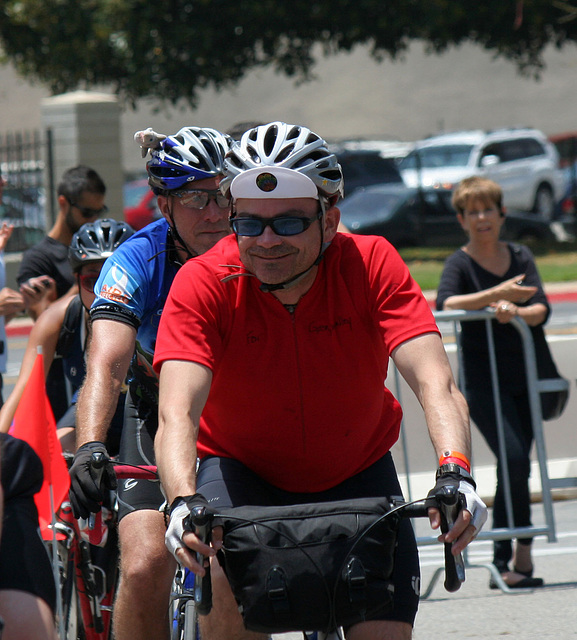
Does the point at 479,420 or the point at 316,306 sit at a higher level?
the point at 316,306

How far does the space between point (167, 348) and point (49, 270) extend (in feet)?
14.8

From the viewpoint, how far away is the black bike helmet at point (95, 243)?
497 centimetres

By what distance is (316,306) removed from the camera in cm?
320

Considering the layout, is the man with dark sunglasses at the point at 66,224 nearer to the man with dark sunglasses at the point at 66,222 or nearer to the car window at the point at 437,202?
the man with dark sunglasses at the point at 66,222

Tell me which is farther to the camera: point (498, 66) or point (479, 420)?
point (498, 66)

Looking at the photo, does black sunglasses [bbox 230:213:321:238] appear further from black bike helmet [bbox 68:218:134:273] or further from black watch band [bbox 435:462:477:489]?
black bike helmet [bbox 68:218:134:273]

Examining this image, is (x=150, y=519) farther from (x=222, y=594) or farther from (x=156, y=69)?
(x=156, y=69)

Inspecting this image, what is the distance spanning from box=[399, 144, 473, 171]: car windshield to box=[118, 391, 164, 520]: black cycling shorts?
21798 millimetres

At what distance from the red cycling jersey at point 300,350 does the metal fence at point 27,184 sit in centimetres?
1355

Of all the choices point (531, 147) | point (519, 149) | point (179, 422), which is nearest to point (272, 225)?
point (179, 422)

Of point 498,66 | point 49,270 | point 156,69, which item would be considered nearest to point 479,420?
point 49,270

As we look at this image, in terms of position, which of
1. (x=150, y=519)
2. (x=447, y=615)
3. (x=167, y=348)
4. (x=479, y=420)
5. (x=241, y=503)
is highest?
(x=167, y=348)

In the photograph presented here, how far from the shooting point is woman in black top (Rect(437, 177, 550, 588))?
6168 mm

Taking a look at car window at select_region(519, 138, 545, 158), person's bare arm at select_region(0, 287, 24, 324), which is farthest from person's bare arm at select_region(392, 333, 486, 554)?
car window at select_region(519, 138, 545, 158)
